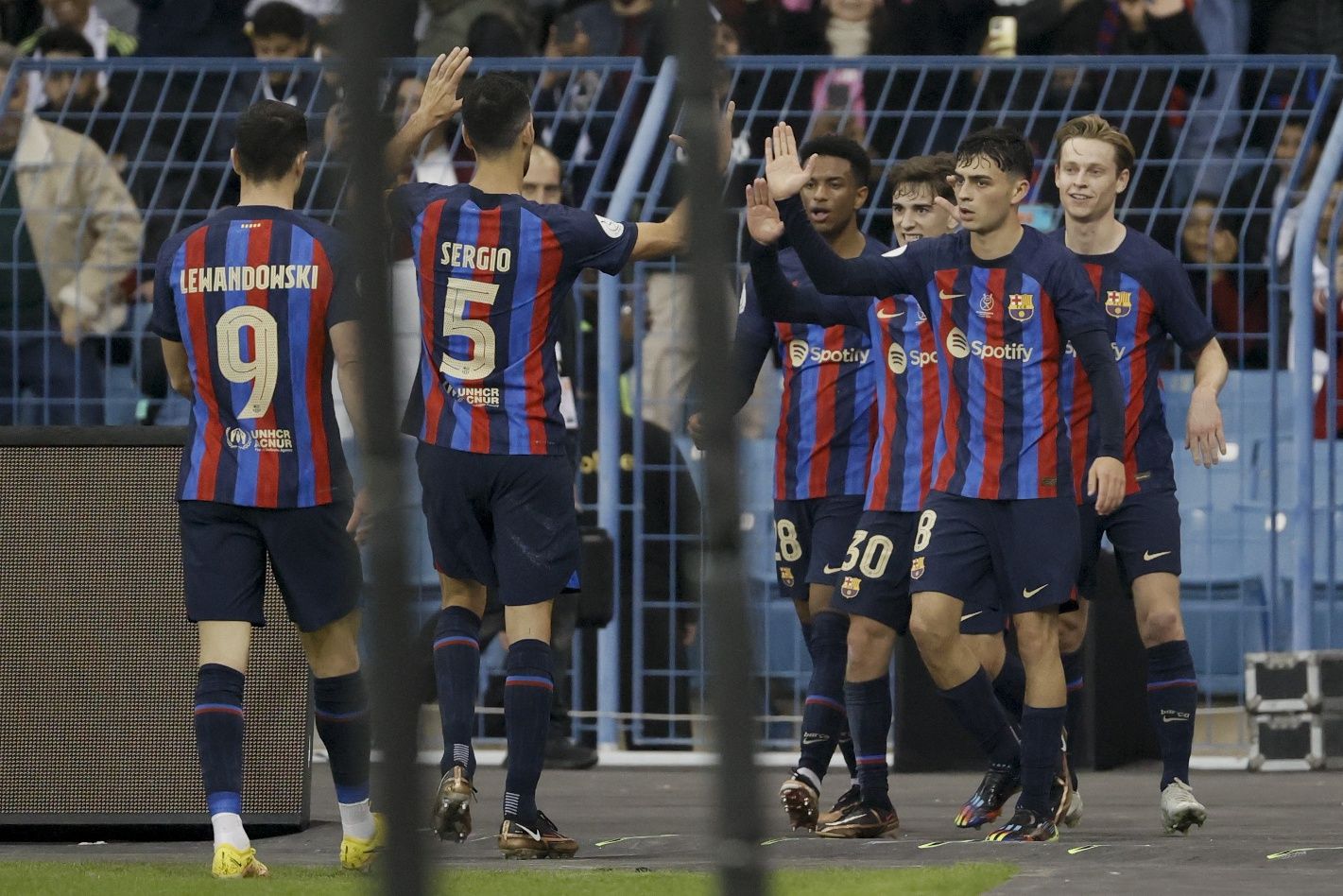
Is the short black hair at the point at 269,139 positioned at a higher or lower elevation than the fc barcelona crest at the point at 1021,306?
higher

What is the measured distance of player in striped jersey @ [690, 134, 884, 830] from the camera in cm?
695

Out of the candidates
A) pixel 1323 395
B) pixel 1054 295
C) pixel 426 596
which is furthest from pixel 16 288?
pixel 1323 395

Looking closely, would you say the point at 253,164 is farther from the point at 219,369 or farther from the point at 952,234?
the point at 952,234

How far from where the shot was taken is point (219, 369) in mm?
5527

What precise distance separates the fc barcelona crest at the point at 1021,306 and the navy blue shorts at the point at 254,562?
191 centimetres

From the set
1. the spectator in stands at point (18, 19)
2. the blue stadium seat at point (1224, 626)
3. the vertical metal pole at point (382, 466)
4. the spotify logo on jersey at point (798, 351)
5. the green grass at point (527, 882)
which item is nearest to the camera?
the vertical metal pole at point (382, 466)

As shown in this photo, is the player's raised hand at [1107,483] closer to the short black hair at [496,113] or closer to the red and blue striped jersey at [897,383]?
the red and blue striped jersey at [897,383]

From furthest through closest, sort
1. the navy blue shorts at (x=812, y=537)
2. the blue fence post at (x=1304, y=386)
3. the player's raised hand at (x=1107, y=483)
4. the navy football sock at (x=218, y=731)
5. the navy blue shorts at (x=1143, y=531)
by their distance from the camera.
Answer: the blue fence post at (x=1304, y=386) → the navy blue shorts at (x=812, y=537) → the navy blue shorts at (x=1143, y=531) → the player's raised hand at (x=1107, y=483) → the navy football sock at (x=218, y=731)

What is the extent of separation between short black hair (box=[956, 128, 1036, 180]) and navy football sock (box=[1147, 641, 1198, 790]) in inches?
58.1

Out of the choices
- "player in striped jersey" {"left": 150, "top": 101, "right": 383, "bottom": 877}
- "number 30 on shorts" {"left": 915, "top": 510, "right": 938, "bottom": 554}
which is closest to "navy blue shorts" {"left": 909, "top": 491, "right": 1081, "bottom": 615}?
"number 30 on shorts" {"left": 915, "top": 510, "right": 938, "bottom": 554}

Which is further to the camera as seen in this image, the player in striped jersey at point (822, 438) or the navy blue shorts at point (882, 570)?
the player in striped jersey at point (822, 438)

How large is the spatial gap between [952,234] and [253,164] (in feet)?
6.47

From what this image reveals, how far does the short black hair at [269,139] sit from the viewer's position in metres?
5.51

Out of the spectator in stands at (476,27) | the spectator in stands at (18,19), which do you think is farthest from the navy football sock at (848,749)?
the spectator in stands at (18,19)
